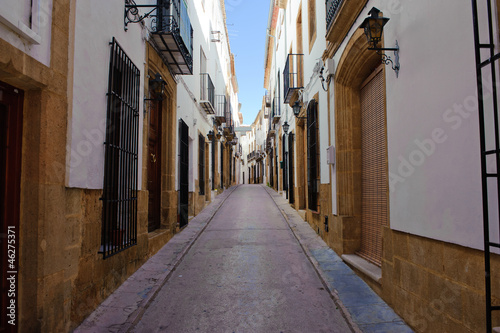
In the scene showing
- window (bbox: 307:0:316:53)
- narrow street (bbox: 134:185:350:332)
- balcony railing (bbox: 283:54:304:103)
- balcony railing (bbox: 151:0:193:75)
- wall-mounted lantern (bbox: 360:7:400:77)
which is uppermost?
window (bbox: 307:0:316:53)

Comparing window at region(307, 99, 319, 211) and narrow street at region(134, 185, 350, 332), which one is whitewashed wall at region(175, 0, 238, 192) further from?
window at region(307, 99, 319, 211)

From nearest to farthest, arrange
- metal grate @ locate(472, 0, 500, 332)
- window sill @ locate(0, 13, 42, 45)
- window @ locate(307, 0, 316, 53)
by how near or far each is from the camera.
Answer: metal grate @ locate(472, 0, 500, 332), window sill @ locate(0, 13, 42, 45), window @ locate(307, 0, 316, 53)

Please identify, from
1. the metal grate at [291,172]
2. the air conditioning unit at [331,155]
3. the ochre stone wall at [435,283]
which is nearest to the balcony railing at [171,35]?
the air conditioning unit at [331,155]

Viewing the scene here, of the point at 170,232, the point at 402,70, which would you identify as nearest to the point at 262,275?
the point at 170,232

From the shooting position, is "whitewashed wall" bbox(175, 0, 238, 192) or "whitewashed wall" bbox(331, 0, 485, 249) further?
"whitewashed wall" bbox(175, 0, 238, 192)

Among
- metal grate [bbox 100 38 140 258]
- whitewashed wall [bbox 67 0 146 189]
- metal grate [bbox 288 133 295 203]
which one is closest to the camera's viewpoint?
whitewashed wall [bbox 67 0 146 189]

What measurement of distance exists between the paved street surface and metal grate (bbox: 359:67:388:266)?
2.11ft

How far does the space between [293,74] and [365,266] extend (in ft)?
25.9

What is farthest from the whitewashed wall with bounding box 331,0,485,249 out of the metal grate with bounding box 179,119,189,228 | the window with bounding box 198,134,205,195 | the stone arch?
the window with bounding box 198,134,205,195

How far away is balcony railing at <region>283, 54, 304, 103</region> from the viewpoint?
10.7 metres

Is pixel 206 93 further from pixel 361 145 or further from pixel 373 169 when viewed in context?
pixel 373 169

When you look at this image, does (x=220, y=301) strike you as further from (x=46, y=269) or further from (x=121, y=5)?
(x=121, y=5)

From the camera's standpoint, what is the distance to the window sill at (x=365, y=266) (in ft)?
15.3

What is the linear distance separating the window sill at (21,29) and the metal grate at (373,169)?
172 inches
